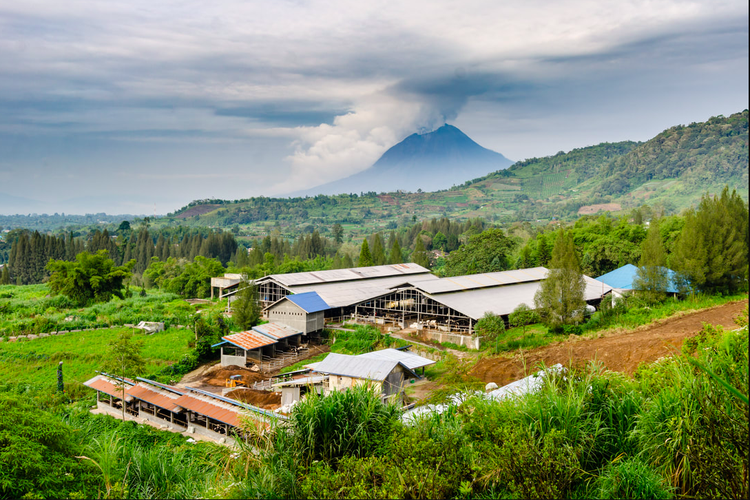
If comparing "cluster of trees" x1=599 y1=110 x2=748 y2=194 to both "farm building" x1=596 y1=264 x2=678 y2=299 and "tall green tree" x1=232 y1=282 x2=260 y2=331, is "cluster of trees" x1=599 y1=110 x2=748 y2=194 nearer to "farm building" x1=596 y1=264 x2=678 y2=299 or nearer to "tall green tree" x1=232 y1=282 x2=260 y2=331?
"farm building" x1=596 y1=264 x2=678 y2=299

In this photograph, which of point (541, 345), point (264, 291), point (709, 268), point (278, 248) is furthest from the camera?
point (278, 248)

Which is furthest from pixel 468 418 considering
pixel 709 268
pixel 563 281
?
pixel 563 281

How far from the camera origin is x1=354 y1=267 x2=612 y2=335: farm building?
23.5m

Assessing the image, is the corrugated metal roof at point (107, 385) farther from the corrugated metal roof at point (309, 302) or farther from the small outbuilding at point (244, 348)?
the corrugated metal roof at point (309, 302)

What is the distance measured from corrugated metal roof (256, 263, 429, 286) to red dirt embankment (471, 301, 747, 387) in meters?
14.4

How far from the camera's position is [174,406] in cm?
1414

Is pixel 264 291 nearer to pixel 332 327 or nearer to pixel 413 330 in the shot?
pixel 332 327

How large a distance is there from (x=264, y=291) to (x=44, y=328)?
37.5 feet

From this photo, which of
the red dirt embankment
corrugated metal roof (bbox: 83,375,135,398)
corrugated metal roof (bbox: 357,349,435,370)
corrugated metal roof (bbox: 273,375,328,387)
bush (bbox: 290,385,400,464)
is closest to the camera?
bush (bbox: 290,385,400,464)

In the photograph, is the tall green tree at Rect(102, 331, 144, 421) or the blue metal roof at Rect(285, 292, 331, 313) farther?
the blue metal roof at Rect(285, 292, 331, 313)

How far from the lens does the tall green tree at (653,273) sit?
21397 mm

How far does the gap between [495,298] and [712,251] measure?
12.3 metres

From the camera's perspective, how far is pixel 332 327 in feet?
83.3

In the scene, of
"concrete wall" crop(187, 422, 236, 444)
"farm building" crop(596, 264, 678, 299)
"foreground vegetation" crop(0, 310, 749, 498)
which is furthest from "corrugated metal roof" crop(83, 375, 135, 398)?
"farm building" crop(596, 264, 678, 299)
